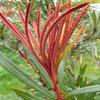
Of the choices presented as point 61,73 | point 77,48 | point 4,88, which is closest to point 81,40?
point 77,48

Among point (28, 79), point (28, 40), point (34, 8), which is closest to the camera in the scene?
point (28, 40)

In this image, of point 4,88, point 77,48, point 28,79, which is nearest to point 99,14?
point 77,48

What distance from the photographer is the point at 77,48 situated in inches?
60.3

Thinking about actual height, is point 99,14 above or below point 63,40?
below

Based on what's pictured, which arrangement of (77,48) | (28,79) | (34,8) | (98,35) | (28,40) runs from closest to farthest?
(28,40), (28,79), (98,35), (77,48), (34,8)

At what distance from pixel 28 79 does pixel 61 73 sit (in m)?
0.12

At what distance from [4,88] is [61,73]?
3.25 metres

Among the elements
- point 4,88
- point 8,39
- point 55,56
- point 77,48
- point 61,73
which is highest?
point 55,56

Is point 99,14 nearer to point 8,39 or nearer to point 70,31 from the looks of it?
point 8,39

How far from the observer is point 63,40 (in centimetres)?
79

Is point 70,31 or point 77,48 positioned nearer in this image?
point 70,31

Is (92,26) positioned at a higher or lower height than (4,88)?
higher

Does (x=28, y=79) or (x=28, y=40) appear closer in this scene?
(x=28, y=40)

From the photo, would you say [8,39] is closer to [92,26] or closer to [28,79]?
[92,26]
